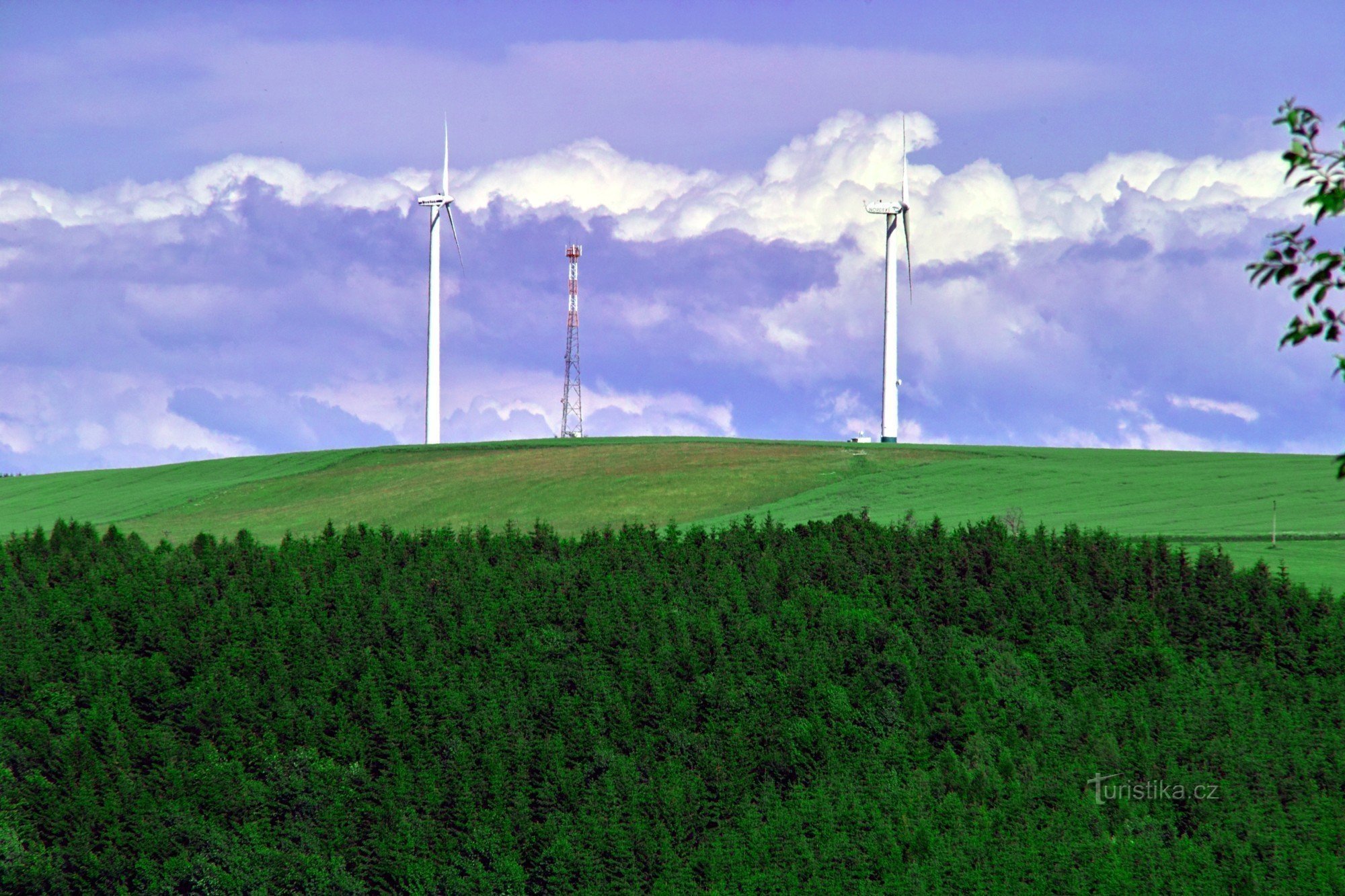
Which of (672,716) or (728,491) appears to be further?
(728,491)

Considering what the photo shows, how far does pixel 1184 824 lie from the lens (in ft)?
240

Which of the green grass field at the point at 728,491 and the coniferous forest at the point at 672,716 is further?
the green grass field at the point at 728,491

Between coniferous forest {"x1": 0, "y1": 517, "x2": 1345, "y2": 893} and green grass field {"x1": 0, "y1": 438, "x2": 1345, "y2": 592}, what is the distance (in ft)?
17.9

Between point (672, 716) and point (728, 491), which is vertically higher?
point (728, 491)

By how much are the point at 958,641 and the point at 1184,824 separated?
24729 millimetres

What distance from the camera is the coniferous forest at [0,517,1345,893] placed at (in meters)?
74.2

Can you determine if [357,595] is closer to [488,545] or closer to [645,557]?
[488,545]

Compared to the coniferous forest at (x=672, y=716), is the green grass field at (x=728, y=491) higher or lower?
higher

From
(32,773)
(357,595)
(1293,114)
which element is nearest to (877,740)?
(357,595)

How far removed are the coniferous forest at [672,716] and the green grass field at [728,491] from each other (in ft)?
17.9

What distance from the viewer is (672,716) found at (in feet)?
296

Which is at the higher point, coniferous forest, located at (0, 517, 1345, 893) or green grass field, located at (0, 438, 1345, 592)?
green grass field, located at (0, 438, 1345, 592)

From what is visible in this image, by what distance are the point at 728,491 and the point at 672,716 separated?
111ft

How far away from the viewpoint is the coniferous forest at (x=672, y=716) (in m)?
74.2
